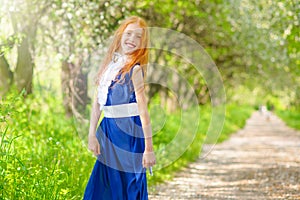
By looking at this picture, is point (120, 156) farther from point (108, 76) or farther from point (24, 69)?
point (24, 69)

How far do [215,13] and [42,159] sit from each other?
11.1m

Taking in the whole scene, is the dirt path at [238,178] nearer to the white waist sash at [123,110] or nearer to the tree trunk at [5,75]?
the white waist sash at [123,110]

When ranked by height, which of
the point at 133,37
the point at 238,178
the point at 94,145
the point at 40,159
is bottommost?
the point at 238,178

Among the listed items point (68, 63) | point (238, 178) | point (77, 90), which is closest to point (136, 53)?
point (238, 178)

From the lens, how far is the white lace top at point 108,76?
4742 millimetres

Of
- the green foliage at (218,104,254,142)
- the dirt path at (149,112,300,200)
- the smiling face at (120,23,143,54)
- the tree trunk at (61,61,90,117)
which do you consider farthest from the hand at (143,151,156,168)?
the green foliage at (218,104,254,142)

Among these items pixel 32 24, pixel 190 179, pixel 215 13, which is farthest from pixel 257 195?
pixel 215 13

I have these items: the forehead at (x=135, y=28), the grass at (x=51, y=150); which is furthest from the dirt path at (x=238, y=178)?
the forehead at (x=135, y=28)

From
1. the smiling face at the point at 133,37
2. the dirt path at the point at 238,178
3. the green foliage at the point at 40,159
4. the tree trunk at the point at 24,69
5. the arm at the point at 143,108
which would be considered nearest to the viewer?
the arm at the point at 143,108

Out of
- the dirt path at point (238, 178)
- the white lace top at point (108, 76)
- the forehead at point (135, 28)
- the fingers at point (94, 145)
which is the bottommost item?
the dirt path at point (238, 178)

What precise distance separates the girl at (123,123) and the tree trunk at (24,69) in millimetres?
7036

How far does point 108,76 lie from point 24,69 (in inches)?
283

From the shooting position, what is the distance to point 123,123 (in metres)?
4.75

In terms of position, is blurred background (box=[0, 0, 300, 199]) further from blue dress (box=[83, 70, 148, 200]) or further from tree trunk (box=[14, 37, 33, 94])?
blue dress (box=[83, 70, 148, 200])
